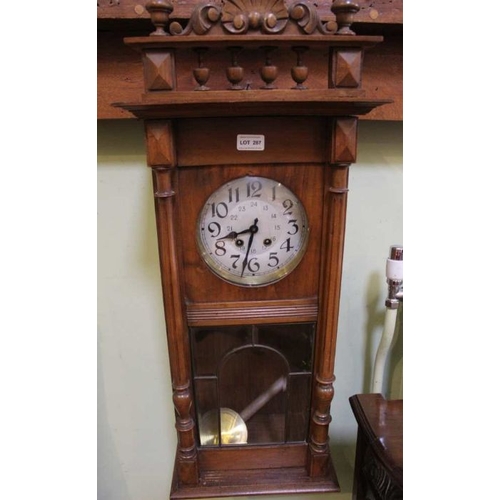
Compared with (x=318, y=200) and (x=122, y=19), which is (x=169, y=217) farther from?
(x=122, y=19)

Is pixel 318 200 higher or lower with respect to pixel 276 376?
higher

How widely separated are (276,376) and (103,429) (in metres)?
0.46

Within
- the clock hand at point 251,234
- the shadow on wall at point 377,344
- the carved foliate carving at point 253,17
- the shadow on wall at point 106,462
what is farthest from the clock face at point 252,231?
the shadow on wall at point 106,462

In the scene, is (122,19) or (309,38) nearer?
(309,38)

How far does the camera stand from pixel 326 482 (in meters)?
0.69

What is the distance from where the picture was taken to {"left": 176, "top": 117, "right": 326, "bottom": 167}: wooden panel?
579mm

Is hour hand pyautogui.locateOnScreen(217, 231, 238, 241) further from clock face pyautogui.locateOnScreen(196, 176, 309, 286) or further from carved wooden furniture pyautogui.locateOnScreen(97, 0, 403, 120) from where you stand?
carved wooden furniture pyautogui.locateOnScreen(97, 0, 403, 120)

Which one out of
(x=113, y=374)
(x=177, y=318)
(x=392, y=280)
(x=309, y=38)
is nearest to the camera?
(x=309, y=38)

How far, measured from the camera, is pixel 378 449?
2.14ft

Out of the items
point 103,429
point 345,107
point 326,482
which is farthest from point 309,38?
point 103,429

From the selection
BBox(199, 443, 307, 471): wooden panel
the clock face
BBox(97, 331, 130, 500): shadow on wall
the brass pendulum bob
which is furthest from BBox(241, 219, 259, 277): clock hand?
BBox(97, 331, 130, 500): shadow on wall

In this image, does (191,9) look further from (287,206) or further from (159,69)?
(287,206)

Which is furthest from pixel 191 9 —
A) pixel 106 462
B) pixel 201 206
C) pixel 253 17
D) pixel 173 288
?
pixel 106 462

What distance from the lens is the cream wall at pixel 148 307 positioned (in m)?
0.79
